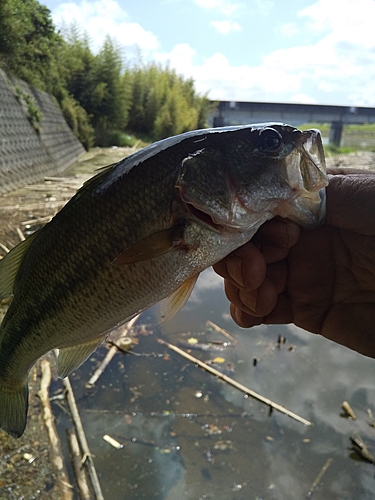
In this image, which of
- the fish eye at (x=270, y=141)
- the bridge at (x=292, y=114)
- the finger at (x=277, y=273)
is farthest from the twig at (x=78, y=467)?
the bridge at (x=292, y=114)

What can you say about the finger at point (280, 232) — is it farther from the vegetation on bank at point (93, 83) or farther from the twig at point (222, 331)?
the vegetation on bank at point (93, 83)

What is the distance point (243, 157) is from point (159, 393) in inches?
142

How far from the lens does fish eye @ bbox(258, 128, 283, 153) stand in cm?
178

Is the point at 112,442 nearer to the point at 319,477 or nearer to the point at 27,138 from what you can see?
the point at 319,477

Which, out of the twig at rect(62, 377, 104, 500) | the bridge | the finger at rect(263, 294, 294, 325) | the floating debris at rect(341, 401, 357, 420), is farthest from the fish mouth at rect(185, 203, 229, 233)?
the bridge

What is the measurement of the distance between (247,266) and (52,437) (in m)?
2.65

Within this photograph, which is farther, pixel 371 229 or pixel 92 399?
pixel 92 399

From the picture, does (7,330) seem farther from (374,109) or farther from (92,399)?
(374,109)

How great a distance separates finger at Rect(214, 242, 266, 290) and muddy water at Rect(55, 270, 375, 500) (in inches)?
94.0

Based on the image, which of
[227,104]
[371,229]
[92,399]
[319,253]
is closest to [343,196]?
[371,229]

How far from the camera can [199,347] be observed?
18.8ft

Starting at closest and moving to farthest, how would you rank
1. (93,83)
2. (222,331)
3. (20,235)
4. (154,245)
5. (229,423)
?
(154,245) → (229,423) → (222,331) → (20,235) → (93,83)

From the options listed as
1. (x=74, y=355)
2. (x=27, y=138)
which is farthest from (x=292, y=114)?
(x=74, y=355)

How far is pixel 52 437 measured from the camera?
3676mm
